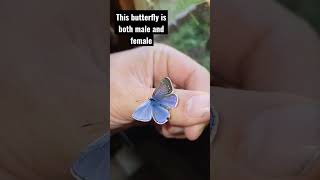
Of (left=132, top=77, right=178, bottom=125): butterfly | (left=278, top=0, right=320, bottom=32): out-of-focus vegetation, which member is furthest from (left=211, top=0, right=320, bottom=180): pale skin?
(left=132, top=77, right=178, bottom=125): butterfly

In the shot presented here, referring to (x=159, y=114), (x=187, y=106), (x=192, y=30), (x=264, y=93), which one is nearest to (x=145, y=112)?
(x=159, y=114)

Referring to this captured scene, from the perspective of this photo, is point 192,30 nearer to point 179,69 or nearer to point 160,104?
point 179,69

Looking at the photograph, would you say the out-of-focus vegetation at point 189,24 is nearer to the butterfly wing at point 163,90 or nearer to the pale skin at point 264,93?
the pale skin at point 264,93

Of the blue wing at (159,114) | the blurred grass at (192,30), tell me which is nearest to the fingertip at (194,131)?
the blue wing at (159,114)

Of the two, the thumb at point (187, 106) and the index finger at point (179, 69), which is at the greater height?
the index finger at point (179, 69)
